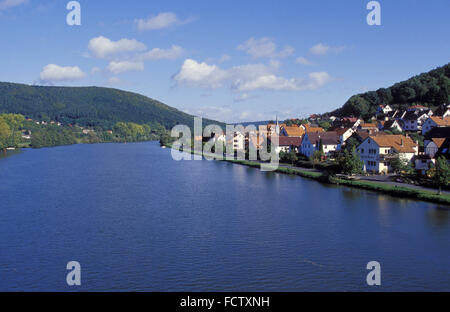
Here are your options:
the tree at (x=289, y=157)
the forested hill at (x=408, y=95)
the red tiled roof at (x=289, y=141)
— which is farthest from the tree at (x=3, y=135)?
the forested hill at (x=408, y=95)

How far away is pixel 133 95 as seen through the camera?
5945 inches

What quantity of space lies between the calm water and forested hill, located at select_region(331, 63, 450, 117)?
123 feet

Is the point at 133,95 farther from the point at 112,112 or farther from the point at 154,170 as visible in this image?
the point at 154,170

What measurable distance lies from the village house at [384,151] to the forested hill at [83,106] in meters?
88.4

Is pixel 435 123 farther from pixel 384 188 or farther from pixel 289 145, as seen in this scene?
pixel 384 188

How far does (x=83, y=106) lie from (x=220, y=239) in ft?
404

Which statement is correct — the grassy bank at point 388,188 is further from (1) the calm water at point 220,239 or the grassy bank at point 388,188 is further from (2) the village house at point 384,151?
(2) the village house at point 384,151

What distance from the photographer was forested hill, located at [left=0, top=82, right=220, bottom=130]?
110m

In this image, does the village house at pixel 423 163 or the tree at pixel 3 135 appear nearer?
the village house at pixel 423 163

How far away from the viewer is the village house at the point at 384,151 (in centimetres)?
2328

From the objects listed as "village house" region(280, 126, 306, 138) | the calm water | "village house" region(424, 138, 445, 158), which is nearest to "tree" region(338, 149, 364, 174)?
the calm water

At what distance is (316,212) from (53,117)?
108709 mm

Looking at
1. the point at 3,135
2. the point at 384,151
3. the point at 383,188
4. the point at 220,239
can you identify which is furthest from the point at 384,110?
the point at 3,135

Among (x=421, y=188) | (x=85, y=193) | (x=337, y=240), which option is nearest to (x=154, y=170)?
(x=85, y=193)
